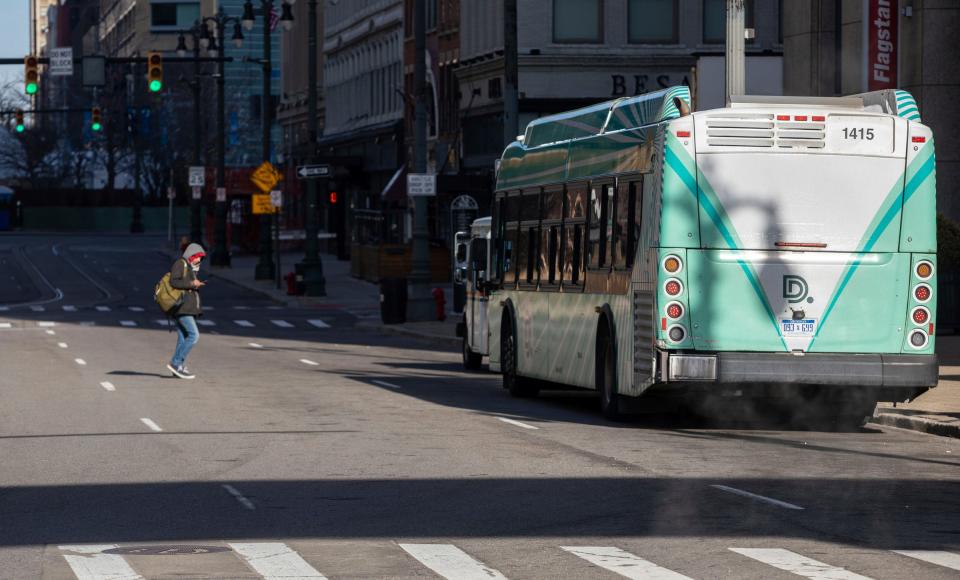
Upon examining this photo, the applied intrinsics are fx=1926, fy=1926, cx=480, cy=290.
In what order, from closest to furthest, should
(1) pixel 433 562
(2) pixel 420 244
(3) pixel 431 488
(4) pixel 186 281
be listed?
(1) pixel 433 562
(3) pixel 431 488
(4) pixel 186 281
(2) pixel 420 244

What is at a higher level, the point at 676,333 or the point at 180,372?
the point at 676,333

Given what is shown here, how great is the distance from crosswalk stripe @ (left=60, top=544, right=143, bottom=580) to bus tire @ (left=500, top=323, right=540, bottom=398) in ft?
43.3

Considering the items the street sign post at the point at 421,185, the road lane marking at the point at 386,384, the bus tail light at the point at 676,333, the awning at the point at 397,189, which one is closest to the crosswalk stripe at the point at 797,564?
the bus tail light at the point at 676,333

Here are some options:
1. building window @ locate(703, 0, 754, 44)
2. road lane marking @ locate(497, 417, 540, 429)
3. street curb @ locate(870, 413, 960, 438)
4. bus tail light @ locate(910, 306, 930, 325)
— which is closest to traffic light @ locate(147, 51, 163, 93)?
building window @ locate(703, 0, 754, 44)

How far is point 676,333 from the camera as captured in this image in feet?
59.4

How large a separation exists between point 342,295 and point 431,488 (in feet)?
143

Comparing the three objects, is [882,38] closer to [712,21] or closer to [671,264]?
[671,264]

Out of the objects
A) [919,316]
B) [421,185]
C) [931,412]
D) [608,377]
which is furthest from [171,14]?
[919,316]

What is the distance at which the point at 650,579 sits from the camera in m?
10.0

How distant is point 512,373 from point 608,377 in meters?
4.40

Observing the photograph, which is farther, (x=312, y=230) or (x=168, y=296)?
(x=312, y=230)

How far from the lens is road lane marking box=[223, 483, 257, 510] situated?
13.2 metres

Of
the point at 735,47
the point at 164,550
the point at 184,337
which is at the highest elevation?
the point at 735,47

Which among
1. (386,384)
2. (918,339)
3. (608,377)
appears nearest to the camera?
(918,339)
